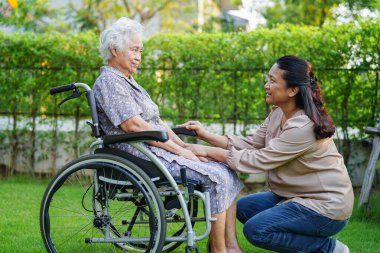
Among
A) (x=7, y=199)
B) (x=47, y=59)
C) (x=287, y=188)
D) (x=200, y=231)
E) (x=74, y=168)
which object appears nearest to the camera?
(x=74, y=168)

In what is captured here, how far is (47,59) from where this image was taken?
7141 millimetres

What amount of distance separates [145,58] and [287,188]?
131 inches

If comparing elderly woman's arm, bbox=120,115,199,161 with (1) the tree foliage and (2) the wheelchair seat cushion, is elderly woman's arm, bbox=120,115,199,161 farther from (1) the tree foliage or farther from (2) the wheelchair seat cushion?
(1) the tree foliage

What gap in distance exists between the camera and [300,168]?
3.91m

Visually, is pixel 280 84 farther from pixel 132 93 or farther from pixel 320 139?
pixel 132 93

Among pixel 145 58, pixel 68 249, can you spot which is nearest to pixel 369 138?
pixel 145 58

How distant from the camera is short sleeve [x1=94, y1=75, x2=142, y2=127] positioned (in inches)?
147

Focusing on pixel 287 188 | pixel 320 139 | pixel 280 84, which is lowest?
pixel 287 188

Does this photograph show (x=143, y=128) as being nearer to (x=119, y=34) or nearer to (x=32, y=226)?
(x=119, y=34)

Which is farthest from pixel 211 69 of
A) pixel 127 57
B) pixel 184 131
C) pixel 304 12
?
pixel 304 12

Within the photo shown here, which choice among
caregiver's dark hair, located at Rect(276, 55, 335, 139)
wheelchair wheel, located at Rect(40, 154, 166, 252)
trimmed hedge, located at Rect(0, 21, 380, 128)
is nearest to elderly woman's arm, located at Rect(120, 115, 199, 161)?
wheelchair wheel, located at Rect(40, 154, 166, 252)

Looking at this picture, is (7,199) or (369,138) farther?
(369,138)

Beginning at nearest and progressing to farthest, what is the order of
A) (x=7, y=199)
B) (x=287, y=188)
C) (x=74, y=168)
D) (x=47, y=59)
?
(x=74, y=168), (x=287, y=188), (x=7, y=199), (x=47, y=59)

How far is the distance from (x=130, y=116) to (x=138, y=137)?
0.18 m
